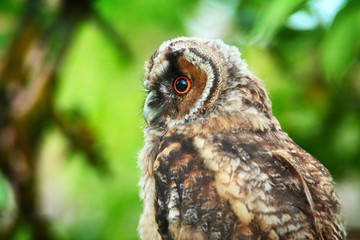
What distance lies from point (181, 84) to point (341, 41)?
2.62 ft

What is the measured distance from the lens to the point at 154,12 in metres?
3.42

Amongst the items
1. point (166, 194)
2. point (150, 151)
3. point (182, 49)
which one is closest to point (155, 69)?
point (182, 49)

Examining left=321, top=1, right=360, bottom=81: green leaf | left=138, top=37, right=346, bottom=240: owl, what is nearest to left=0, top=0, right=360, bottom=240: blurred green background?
left=321, top=1, right=360, bottom=81: green leaf

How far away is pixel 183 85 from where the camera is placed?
7.44 feet

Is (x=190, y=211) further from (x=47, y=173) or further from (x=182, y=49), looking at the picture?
(x=47, y=173)

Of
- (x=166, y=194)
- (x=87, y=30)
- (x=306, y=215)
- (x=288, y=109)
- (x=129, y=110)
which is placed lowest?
(x=306, y=215)

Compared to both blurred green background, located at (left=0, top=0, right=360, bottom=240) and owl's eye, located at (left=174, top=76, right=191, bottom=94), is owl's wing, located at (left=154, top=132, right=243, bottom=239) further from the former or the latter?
blurred green background, located at (left=0, top=0, right=360, bottom=240)

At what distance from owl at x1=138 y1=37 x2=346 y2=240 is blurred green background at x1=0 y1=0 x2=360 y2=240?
0.85 metres

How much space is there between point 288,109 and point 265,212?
1738mm

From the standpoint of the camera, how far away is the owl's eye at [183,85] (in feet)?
7.40

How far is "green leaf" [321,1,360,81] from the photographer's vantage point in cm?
231

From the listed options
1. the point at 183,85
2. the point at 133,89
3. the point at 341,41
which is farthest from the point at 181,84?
the point at 133,89

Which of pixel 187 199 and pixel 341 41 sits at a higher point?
pixel 341 41

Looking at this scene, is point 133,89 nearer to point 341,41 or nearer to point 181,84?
point 181,84
